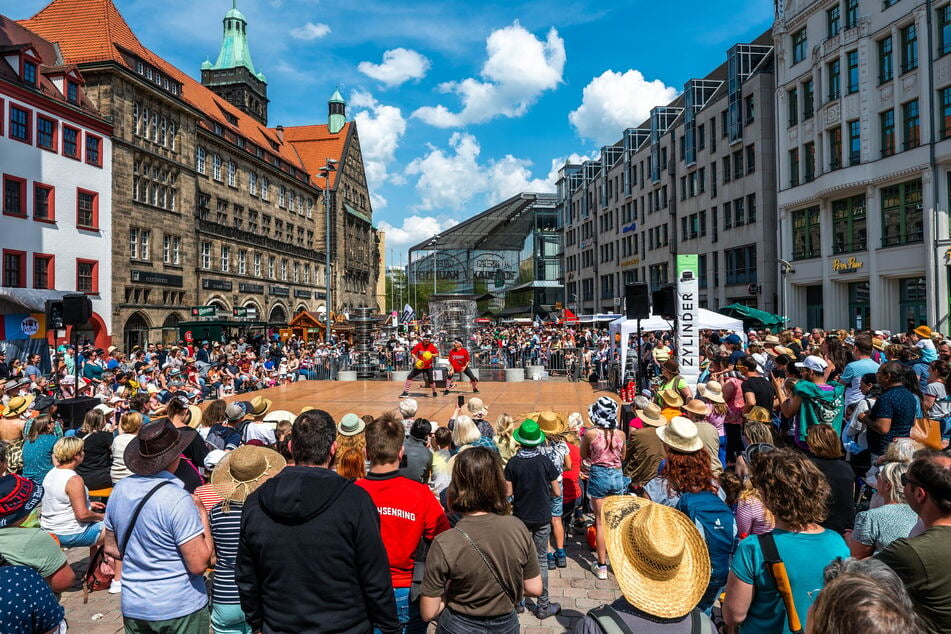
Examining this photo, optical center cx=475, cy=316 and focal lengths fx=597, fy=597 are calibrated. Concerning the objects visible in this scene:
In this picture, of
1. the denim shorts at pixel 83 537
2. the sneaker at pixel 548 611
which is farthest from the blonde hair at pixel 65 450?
the sneaker at pixel 548 611

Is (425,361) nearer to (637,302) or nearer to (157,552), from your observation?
(637,302)

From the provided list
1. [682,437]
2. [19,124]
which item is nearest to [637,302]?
[682,437]

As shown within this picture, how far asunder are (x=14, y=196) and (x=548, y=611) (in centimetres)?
3100

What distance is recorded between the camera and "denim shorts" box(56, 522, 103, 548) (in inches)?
203

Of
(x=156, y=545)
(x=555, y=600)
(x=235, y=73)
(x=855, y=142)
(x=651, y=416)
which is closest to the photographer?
(x=156, y=545)

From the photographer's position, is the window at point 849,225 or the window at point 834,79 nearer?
the window at point 849,225

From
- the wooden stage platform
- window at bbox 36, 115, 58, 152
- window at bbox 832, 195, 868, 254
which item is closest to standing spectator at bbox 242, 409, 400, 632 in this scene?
the wooden stage platform

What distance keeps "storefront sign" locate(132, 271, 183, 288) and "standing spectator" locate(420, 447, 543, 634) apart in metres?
36.3

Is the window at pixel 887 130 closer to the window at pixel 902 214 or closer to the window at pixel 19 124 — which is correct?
the window at pixel 902 214

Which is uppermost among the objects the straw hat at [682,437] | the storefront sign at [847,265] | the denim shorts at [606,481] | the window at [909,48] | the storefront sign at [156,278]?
the window at [909,48]

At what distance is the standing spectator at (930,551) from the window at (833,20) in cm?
3426

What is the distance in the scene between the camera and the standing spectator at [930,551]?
2396 millimetres

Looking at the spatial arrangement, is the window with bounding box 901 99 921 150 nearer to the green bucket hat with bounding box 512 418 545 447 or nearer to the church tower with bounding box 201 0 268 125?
the green bucket hat with bounding box 512 418 545 447

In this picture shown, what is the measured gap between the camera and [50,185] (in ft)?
92.2
